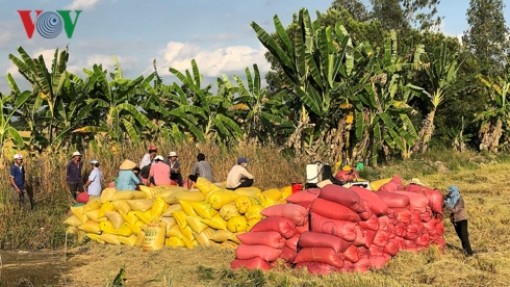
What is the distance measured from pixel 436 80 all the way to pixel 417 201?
10907mm

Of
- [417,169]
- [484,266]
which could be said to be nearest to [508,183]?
[417,169]

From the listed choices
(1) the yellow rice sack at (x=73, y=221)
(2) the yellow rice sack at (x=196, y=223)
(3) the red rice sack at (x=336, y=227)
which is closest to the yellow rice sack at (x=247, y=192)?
(2) the yellow rice sack at (x=196, y=223)

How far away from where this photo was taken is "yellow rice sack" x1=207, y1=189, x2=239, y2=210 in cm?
764

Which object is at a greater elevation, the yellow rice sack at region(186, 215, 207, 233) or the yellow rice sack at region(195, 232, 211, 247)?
the yellow rice sack at region(186, 215, 207, 233)

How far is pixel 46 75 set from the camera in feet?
42.2

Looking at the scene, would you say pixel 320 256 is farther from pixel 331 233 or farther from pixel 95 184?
pixel 95 184

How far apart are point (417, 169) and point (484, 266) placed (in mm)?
9483

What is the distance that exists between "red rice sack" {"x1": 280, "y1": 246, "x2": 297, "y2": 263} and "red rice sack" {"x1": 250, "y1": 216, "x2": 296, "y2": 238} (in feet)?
0.54

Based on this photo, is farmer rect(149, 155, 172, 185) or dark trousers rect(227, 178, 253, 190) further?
farmer rect(149, 155, 172, 185)

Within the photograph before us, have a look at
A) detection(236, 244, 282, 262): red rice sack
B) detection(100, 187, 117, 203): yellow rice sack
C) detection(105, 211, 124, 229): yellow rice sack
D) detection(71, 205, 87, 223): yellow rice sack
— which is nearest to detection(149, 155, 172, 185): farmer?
detection(100, 187, 117, 203): yellow rice sack

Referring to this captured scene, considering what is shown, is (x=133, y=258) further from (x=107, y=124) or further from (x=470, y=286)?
(x=107, y=124)

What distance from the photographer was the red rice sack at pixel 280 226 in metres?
→ 6.51

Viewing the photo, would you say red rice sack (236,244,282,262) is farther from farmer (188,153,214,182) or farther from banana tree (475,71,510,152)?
banana tree (475,71,510,152)

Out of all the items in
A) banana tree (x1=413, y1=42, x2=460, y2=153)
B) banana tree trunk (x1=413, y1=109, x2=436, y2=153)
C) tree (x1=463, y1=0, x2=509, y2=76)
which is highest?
tree (x1=463, y1=0, x2=509, y2=76)
